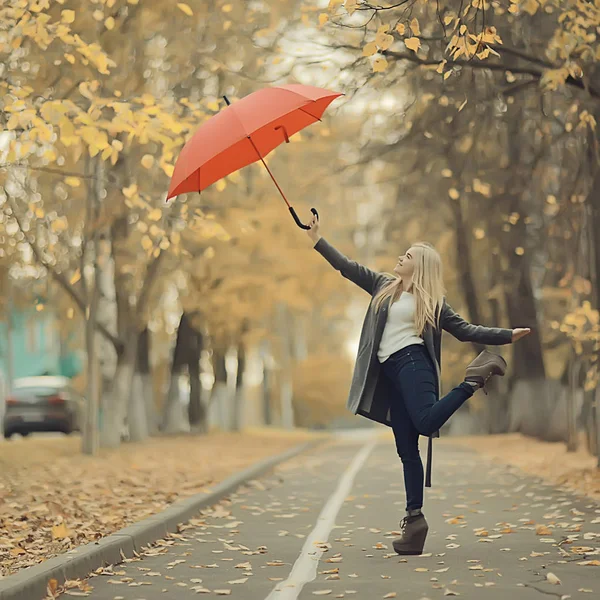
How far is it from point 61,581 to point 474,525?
14.3 ft

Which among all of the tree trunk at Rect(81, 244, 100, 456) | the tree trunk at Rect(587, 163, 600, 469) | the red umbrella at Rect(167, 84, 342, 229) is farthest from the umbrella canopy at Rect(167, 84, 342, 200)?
the tree trunk at Rect(81, 244, 100, 456)

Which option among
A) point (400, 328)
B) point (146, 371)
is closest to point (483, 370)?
point (400, 328)

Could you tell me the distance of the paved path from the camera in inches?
274

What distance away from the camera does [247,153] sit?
940cm

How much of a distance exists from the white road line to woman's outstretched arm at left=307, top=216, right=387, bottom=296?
2007 millimetres

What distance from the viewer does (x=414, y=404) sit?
8.12 meters

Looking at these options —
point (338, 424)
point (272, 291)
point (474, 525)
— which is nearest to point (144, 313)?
point (272, 291)

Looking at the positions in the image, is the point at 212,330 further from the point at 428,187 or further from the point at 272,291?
the point at 428,187

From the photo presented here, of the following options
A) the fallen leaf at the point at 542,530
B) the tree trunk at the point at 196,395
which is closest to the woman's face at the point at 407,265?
the fallen leaf at the point at 542,530

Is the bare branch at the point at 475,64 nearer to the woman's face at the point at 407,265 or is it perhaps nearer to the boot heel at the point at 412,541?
the woman's face at the point at 407,265

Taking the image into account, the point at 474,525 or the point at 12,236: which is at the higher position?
the point at 12,236

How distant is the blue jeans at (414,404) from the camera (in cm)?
798

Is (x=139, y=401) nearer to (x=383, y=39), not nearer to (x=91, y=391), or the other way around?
(x=91, y=391)

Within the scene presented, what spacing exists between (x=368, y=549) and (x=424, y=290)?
2043mm
